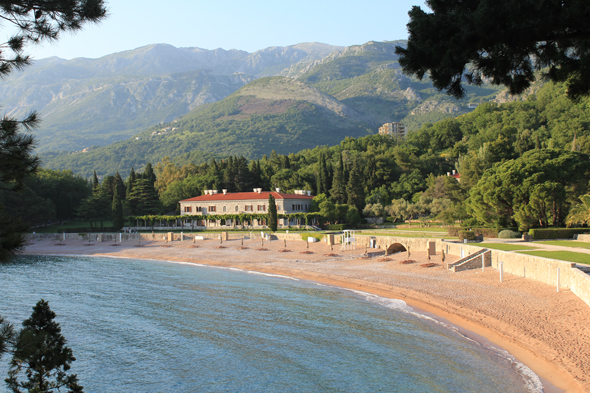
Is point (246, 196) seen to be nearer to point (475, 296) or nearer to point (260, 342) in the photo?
point (475, 296)

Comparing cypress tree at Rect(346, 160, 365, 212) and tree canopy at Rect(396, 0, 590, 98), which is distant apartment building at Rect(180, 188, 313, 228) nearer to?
cypress tree at Rect(346, 160, 365, 212)

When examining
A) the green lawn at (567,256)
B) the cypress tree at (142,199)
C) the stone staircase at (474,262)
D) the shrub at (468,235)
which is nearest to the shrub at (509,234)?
the shrub at (468,235)

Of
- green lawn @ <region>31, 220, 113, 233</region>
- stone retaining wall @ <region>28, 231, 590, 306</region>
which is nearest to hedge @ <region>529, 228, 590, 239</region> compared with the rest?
stone retaining wall @ <region>28, 231, 590, 306</region>

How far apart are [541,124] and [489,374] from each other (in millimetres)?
97280

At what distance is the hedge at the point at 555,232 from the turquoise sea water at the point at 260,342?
18.7 meters

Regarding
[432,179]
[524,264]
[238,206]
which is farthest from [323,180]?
[524,264]

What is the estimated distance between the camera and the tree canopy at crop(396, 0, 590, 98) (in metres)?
7.43

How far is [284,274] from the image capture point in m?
32.9

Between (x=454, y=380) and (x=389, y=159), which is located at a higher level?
(x=389, y=159)

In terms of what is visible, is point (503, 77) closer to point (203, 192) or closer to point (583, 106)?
A: point (203, 192)

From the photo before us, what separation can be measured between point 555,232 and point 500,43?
31.6m

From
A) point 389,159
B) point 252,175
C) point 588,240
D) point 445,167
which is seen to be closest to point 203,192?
point 252,175

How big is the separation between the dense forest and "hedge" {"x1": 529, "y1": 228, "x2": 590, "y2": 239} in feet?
3.43

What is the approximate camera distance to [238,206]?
226ft
